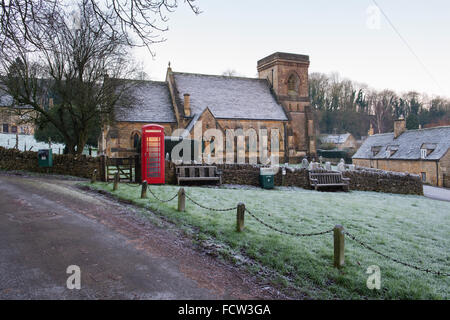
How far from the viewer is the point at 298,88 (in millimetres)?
40906

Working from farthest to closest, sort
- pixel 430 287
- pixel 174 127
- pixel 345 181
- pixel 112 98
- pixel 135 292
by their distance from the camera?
pixel 174 127
pixel 112 98
pixel 345 181
pixel 430 287
pixel 135 292

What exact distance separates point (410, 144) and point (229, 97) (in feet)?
80.1

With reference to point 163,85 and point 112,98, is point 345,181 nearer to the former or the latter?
point 112,98

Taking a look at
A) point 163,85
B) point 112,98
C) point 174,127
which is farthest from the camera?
point 163,85

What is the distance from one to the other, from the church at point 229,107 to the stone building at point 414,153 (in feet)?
38.7

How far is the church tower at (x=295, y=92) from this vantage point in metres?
39.3

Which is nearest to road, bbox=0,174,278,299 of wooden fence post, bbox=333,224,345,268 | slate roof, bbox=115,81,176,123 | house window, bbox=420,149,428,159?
wooden fence post, bbox=333,224,345,268

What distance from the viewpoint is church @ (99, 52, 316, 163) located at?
30.2 meters

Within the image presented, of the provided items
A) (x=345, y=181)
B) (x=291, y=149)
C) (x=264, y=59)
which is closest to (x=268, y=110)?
(x=291, y=149)

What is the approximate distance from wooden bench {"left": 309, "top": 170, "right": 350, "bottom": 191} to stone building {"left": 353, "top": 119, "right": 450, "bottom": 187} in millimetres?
21640

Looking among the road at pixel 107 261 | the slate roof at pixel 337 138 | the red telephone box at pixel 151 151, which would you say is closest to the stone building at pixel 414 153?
the slate roof at pixel 337 138

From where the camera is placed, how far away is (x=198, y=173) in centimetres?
1789

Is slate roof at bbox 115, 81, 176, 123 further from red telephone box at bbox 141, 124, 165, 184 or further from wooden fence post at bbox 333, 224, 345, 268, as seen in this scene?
wooden fence post at bbox 333, 224, 345, 268
